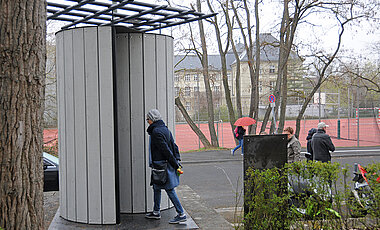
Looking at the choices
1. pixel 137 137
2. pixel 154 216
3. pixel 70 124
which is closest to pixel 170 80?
pixel 137 137

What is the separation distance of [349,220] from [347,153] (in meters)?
15.1

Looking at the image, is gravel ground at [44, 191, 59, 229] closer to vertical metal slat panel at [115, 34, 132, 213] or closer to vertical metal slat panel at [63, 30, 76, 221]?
vertical metal slat panel at [63, 30, 76, 221]

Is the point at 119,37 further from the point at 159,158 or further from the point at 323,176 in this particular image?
the point at 323,176

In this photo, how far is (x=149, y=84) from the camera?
7156mm

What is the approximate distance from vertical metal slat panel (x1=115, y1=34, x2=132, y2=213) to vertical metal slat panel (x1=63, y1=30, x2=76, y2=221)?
34.0 inches

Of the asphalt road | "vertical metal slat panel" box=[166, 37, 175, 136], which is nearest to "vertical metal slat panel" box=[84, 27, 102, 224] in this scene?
"vertical metal slat panel" box=[166, 37, 175, 136]

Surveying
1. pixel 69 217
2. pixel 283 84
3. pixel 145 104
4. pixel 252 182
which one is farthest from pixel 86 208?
pixel 283 84

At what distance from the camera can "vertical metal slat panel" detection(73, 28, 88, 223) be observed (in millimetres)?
6449

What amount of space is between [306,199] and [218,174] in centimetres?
860

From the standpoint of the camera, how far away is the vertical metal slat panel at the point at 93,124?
642cm

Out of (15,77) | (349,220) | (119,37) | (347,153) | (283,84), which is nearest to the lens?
(15,77)

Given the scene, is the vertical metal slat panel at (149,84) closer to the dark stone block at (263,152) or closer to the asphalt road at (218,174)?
the asphalt road at (218,174)

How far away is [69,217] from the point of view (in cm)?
670

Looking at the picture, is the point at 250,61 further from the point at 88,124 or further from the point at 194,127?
the point at 88,124
